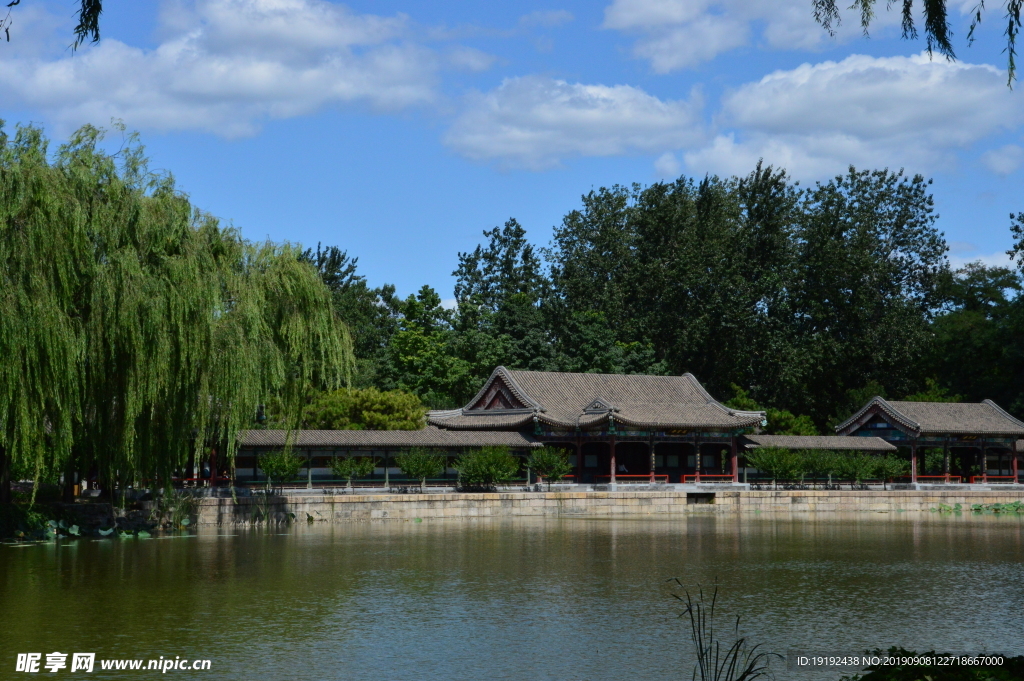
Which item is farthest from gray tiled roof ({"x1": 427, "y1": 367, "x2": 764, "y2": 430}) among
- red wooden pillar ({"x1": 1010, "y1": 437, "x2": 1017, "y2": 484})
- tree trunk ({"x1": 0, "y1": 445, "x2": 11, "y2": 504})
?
tree trunk ({"x1": 0, "y1": 445, "x2": 11, "y2": 504})

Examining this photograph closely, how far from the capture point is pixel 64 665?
12.8 m

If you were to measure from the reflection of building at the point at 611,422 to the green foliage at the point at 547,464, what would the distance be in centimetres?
184

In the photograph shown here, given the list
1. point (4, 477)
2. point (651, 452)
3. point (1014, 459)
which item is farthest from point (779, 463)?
point (4, 477)

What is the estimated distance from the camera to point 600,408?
44.2 meters

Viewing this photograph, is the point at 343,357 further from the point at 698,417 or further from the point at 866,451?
the point at 866,451

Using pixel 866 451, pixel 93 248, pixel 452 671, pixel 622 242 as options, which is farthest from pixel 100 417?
pixel 622 242

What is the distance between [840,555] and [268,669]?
16710 mm

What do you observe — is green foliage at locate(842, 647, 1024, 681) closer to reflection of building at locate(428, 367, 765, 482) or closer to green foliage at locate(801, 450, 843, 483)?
reflection of building at locate(428, 367, 765, 482)

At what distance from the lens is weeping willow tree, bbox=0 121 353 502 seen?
71.2ft

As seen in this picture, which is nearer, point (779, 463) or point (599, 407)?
point (599, 407)

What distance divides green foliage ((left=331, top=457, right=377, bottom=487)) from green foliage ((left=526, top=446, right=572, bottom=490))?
283 inches

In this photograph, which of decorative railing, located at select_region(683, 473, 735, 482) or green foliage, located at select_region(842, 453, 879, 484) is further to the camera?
green foliage, located at select_region(842, 453, 879, 484)

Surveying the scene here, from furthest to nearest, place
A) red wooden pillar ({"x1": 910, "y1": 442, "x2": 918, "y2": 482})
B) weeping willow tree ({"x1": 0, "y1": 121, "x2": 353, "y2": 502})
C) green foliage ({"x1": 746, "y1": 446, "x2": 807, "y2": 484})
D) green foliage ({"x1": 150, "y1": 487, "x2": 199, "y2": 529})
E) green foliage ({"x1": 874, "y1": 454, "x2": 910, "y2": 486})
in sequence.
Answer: red wooden pillar ({"x1": 910, "y1": 442, "x2": 918, "y2": 482})
green foliage ({"x1": 874, "y1": 454, "x2": 910, "y2": 486})
green foliage ({"x1": 746, "y1": 446, "x2": 807, "y2": 484})
green foliage ({"x1": 150, "y1": 487, "x2": 199, "y2": 529})
weeping willow tree ({"x1": 0, "y1": 121, "x2": 353, "y2": 502})

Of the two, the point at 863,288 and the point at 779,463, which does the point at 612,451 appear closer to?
the point at 779,463
